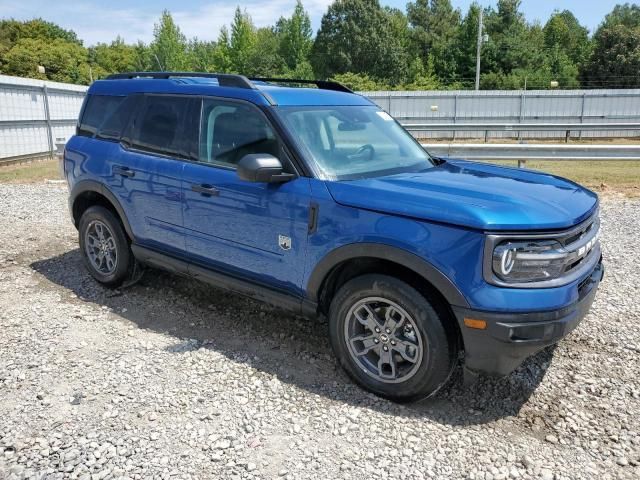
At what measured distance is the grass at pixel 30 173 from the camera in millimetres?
12398

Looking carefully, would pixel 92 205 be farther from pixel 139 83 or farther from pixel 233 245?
pixel 233 245

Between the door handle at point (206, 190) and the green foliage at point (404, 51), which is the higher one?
the green foliage at point (404, 51)

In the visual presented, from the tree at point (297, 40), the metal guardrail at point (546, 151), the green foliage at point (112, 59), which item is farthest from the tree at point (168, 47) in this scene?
the metal guardrail at point (546, 151)

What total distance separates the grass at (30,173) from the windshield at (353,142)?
10.2 m

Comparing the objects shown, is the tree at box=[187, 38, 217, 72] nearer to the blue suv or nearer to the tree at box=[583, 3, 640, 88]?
the tree at box=[583, 3, 640, 88]

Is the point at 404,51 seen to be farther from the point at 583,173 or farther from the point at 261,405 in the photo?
the point at 261,405

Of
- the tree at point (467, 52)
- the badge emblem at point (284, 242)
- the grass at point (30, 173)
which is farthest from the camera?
the tree at point (467, 52)

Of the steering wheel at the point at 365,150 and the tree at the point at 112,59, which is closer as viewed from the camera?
the steering wheel at the point at 365,150

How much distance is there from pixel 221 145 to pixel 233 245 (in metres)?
0.79

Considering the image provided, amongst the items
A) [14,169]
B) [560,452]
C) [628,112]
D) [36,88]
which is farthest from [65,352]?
[628,112]

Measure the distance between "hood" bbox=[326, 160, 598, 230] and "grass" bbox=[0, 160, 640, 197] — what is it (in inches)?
288

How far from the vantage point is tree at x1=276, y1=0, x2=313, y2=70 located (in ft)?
194

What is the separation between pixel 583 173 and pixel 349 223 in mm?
10425

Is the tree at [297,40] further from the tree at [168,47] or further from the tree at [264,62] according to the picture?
the tree at [168,47]
